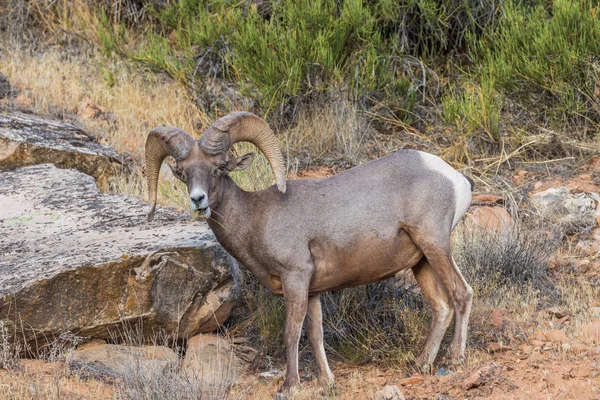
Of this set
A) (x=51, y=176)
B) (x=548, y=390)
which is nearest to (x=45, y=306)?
(x=51, y=176)

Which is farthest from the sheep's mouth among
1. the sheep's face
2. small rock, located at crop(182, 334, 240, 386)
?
small rock, located at crop(182, 334, 240, 386)

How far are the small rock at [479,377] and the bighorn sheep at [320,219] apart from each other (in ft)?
1.56

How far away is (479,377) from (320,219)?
1416 millimetres

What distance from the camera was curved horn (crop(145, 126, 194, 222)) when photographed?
566 centimetres

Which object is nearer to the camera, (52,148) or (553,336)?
(553,336)

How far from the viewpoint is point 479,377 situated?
549 cm

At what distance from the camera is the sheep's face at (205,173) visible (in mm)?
5453

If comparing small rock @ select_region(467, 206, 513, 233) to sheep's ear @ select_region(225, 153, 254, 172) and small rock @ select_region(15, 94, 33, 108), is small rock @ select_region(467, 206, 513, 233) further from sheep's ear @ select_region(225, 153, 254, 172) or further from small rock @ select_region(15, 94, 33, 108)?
small rock @ select_region(15, 94, 33, 108)

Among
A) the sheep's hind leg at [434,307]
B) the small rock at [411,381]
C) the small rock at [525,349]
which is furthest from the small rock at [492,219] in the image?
the small rock at [411,381]

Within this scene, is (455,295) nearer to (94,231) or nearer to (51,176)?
(94,231)

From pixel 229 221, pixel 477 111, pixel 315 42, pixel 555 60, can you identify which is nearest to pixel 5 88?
pixel 315 42

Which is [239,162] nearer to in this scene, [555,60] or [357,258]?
[357,258]

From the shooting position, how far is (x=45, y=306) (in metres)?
6.00

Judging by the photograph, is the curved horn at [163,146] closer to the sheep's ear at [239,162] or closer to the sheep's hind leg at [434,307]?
the sheep's ear at [239,162]
